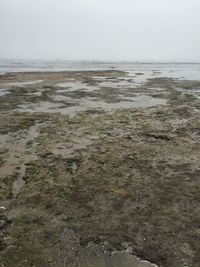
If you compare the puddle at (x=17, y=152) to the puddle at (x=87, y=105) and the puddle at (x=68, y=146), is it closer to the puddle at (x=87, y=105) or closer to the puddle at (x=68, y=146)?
the puddle at (x=68, y=146)

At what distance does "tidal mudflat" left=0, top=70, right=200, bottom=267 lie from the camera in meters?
6.67

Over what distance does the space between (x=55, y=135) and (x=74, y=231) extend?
845 centimetres

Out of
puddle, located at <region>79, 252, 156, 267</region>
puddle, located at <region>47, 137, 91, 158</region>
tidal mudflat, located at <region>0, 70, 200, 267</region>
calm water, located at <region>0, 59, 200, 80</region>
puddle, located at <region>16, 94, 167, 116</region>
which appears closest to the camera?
puddle, located at <region>79, 252, 156, 267</region>

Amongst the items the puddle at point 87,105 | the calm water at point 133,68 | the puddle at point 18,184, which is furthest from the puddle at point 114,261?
the calm water at point 133,68

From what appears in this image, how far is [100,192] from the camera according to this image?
927 cm

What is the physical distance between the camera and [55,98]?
2789cm

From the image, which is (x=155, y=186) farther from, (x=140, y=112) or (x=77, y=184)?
(x=140, y=112)

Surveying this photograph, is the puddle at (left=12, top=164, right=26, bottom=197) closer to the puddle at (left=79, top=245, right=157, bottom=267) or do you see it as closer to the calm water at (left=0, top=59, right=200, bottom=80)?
the puddle at (left=79, top=245, right=157, bottom=267)

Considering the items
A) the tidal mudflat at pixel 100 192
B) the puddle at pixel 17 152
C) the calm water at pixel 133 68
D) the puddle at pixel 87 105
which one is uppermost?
the tidal mudflat at pixel 100 192

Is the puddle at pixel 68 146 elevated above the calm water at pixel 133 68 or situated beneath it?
elevated above

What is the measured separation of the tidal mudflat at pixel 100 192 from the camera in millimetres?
6668

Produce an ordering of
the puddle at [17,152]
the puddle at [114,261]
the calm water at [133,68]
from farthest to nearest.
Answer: the calm water at [133,68], the puddle at [17,152], the puddle at [114,261]

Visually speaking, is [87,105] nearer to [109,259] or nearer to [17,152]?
[17,152]

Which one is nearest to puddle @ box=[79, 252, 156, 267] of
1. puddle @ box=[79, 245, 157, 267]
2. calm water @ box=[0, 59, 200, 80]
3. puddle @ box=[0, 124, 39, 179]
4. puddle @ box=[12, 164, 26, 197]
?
puddle @ box=[79, 245, 157, 267]
